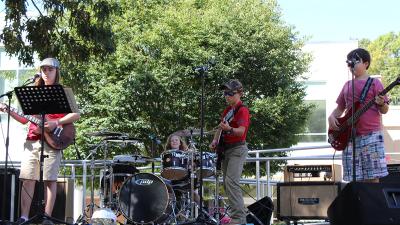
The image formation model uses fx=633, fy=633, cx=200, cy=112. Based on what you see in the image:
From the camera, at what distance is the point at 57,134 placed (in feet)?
24.3

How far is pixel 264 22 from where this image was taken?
2219cm

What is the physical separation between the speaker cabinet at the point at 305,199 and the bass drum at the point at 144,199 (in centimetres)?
176

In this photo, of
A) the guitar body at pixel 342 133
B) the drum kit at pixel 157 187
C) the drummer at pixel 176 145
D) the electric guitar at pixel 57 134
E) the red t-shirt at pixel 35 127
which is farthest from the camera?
the drummer at pixel 176 145

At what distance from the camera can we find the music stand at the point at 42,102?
6.79m

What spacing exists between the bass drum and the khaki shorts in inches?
85.5

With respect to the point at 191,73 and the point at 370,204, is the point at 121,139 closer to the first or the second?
the point at 370,204

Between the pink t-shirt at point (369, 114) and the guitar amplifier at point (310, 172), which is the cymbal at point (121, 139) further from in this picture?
the pink t-shirt at point (369, 114)

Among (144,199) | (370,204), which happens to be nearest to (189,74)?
(144,199)

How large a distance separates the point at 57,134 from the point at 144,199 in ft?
8.06

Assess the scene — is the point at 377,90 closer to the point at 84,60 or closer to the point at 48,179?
the point at 48,179

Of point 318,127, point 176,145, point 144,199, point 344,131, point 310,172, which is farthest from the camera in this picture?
point 318,127

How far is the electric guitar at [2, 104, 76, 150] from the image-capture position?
287 inches

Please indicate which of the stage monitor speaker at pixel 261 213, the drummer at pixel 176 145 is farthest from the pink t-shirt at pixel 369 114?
the drummer at pixel 176 145

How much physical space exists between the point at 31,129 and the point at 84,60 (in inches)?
193
